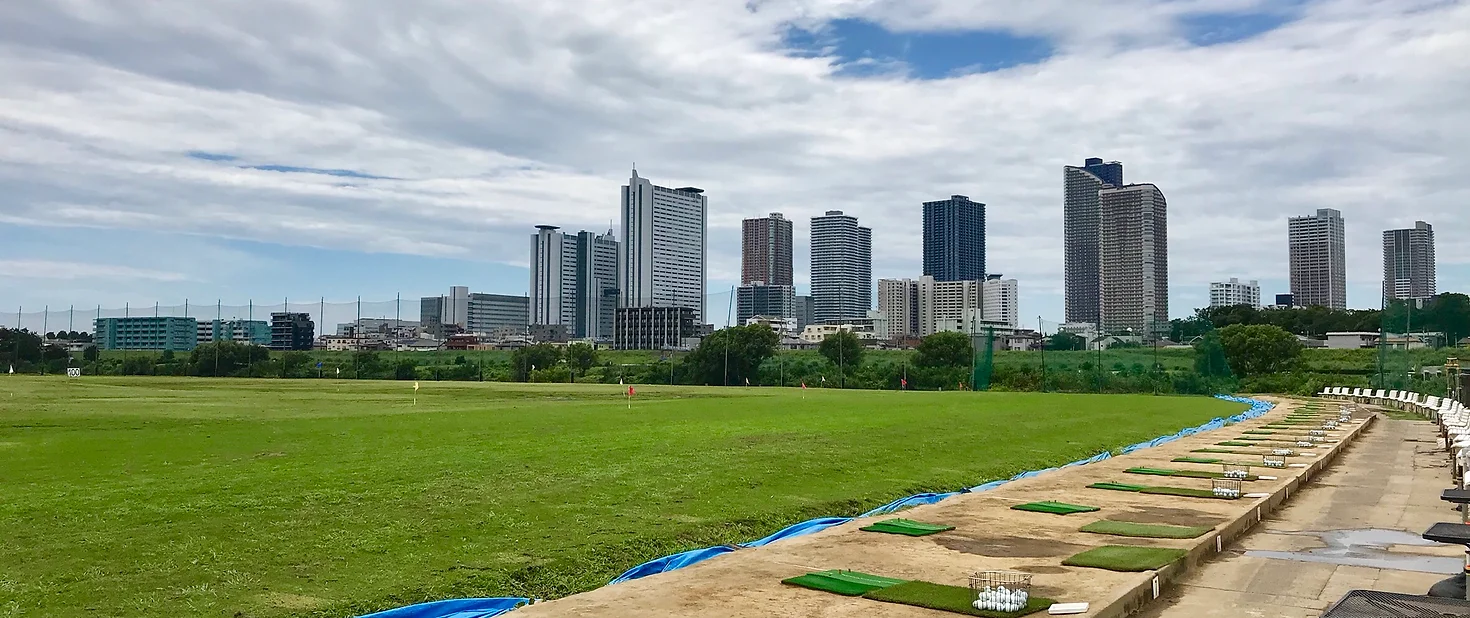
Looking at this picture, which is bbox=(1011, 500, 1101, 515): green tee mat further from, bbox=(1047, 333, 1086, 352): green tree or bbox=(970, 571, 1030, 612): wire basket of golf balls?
bbox=(1047, 333, 1086, 352): green tree

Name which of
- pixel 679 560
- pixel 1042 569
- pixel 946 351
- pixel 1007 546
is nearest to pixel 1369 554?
pixel 1007 546

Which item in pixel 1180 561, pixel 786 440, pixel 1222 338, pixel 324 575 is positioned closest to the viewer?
pixel 324 575

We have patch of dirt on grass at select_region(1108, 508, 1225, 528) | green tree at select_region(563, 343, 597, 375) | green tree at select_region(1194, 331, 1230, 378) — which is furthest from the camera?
green tree at select_region(563, 343, 597, 375)

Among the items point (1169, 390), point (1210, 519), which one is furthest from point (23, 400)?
point (1169, 390)

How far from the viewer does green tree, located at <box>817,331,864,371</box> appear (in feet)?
272

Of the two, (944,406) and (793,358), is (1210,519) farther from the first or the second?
(793,358)

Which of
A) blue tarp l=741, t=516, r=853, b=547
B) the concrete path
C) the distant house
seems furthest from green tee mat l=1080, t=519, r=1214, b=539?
the distant house

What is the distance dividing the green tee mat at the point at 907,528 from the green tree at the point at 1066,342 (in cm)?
6258

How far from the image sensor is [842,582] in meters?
8.25

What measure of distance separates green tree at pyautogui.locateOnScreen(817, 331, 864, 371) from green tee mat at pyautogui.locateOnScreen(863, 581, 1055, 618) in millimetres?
73408

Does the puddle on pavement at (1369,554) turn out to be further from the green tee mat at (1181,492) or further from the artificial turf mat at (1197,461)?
the artificial turf mat at (1197,461)

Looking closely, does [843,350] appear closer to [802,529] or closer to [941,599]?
[802,529]

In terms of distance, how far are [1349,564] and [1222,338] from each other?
6623cm

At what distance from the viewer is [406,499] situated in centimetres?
1196
